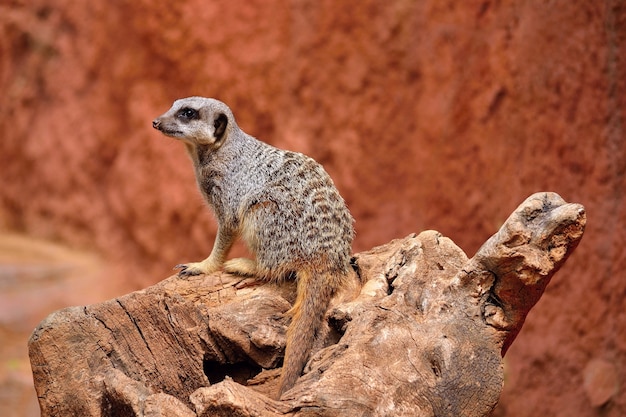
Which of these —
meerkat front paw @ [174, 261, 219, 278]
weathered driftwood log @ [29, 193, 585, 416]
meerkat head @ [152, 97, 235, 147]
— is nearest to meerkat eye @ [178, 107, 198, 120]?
meerkat head @ [152, 97, 235, 147]

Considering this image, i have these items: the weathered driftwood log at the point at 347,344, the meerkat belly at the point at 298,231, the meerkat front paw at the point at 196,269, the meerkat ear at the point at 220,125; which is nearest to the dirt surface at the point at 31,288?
the meerkat front paw at the point at 196,269

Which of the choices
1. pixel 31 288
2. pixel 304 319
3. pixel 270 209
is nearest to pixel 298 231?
pixel 270 209

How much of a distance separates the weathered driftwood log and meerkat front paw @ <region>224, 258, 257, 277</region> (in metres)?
0.25

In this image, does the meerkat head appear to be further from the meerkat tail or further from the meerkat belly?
the meerkat tail

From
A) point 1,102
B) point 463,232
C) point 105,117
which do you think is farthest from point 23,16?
point 463,232

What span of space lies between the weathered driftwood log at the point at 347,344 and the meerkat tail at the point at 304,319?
46mm

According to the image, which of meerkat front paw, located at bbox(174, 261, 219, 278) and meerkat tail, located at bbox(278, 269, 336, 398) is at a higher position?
meerkat front paw, located at bbox(174, 261, 219, 278)

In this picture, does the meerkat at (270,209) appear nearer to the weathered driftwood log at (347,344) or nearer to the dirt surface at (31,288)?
the weathered driftwood log at (347,344)

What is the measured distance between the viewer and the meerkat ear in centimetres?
278

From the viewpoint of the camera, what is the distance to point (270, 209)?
8.57 ft

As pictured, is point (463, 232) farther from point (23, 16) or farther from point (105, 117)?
point (23, 16)

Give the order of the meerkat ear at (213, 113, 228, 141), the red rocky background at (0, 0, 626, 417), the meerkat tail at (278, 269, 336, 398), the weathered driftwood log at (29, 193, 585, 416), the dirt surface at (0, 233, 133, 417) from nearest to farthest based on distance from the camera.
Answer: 1. the weathered driftwood log at (29, 193, 585, 416)
2. the meerkat tail at (278, 269, 336, 398)
3. the meerkat ear at (213, 113, 228, 141)
4. the red rocky background at (0, 0, 626, 417)
5. the dirt surface at (0, 233, 133, 417)

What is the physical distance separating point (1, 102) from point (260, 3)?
202 centimetres

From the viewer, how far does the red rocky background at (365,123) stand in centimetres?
380
